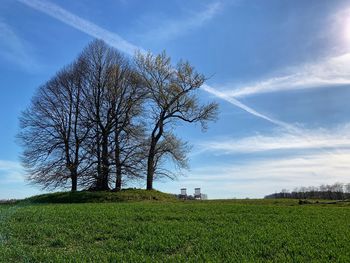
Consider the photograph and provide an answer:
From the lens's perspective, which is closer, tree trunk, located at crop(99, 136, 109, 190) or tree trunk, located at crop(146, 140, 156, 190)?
tree trunk, located at crop(99, 136, 109, 190)

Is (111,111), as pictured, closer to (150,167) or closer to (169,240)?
(150,167)

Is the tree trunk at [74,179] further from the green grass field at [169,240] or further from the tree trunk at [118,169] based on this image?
the green grass field at [169,240]

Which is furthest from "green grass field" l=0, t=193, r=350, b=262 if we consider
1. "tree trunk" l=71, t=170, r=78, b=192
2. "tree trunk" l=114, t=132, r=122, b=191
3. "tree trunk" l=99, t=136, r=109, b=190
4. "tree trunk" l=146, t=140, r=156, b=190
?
"tree trunk" l=71, t=170, r=78, b=192

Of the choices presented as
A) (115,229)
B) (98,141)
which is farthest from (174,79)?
(115,229)

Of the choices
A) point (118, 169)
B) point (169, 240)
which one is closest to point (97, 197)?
point (118, 169)

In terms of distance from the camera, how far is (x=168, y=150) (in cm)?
4944

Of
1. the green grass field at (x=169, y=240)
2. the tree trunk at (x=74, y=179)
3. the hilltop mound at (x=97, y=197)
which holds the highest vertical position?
the tree trunk at (x=74, y=179)

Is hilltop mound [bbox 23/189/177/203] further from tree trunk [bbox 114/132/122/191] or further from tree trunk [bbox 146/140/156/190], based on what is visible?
tree trunk [bbox 114/132/122/191]

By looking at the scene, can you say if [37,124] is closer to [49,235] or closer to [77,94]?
[77,94]

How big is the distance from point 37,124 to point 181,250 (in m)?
41.1

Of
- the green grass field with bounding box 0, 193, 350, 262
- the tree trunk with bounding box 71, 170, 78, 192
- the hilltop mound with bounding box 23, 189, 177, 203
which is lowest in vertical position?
the green grass field with bounding box 0, 193, 350, 262

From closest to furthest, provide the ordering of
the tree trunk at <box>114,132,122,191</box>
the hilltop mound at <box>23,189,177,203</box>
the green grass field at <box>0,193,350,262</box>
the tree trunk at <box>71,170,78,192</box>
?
1. the green grass field at <box>0,193,350,262</box>
2. the hilltop mound at <box>23,189,177,203</box>
3. the tree trunk at <box>114,132,122,191</box>
4. the tree trunk at <box>71,170,78,192</box>

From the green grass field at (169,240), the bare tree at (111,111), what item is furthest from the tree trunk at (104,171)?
the green grass field at (169,240)

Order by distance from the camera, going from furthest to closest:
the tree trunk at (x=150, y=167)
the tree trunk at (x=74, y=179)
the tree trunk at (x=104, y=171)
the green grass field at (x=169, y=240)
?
the tree trunk at (x=74, y=179)
the tree trunk at (x=150, y=167)
the tree trunk at (x=104, y=171)
the green grass field at (x=169, y=240)
